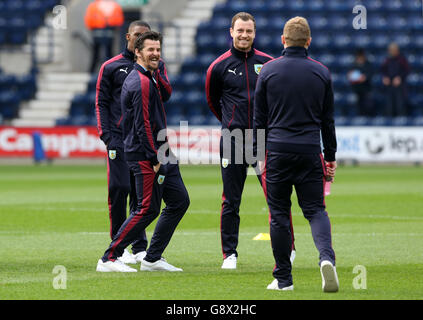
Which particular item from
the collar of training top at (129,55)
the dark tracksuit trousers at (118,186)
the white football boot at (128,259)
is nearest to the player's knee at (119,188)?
the dark tracksuit trousers at (118,186)

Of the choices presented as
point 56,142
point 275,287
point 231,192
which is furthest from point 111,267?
point 56,142

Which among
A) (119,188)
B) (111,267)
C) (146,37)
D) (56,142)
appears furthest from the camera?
(56,142)

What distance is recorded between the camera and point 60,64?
32.0m

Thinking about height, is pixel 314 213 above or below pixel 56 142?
above

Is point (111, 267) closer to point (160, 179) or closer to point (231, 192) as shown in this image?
point (160, 179)

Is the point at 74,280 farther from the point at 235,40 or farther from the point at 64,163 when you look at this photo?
the point at 64,163

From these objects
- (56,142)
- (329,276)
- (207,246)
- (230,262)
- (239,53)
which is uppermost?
(239,53)

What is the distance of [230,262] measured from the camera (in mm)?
8891

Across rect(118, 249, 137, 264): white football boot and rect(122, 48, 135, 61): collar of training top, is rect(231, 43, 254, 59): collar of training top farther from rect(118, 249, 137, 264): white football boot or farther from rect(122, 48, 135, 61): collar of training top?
rect(118, 249, 137, 264): white football boot

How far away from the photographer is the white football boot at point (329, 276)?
23.5 ft

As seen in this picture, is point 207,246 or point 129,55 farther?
point 207,246

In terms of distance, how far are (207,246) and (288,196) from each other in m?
3.15
